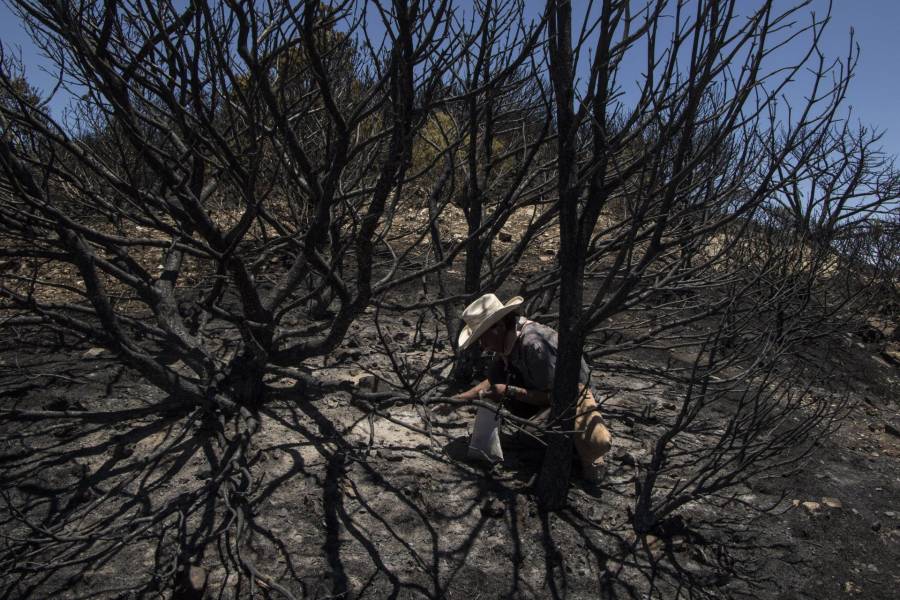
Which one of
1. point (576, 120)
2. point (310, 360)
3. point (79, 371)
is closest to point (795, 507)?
point (576, 120)

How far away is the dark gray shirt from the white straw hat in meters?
0.18

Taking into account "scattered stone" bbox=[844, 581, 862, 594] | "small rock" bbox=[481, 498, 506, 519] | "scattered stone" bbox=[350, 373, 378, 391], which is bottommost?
"scattered stone" bbox=[844, 581, 862, 594]

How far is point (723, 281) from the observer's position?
459 centimetres

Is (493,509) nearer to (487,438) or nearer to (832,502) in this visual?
(487,438)

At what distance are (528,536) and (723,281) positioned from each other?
88.8 inches

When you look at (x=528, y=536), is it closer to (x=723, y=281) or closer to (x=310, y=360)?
(x=723, y=281)

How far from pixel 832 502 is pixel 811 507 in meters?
0.19

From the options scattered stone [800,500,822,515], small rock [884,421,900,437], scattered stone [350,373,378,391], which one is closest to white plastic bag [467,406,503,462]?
scattered stone [350,373,378,391]

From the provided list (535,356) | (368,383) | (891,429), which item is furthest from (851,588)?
(368,383)

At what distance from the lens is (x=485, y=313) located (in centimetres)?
401

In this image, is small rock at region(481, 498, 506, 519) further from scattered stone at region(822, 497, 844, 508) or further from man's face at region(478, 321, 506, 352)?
scattered stone at region(822, 497, 844, 508)

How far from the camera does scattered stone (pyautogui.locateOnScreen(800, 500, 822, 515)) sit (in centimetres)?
403

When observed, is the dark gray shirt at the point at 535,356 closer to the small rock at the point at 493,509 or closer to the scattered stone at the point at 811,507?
the small rock at the point at 493,509

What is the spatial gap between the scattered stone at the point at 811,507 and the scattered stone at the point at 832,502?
0.17 feet
